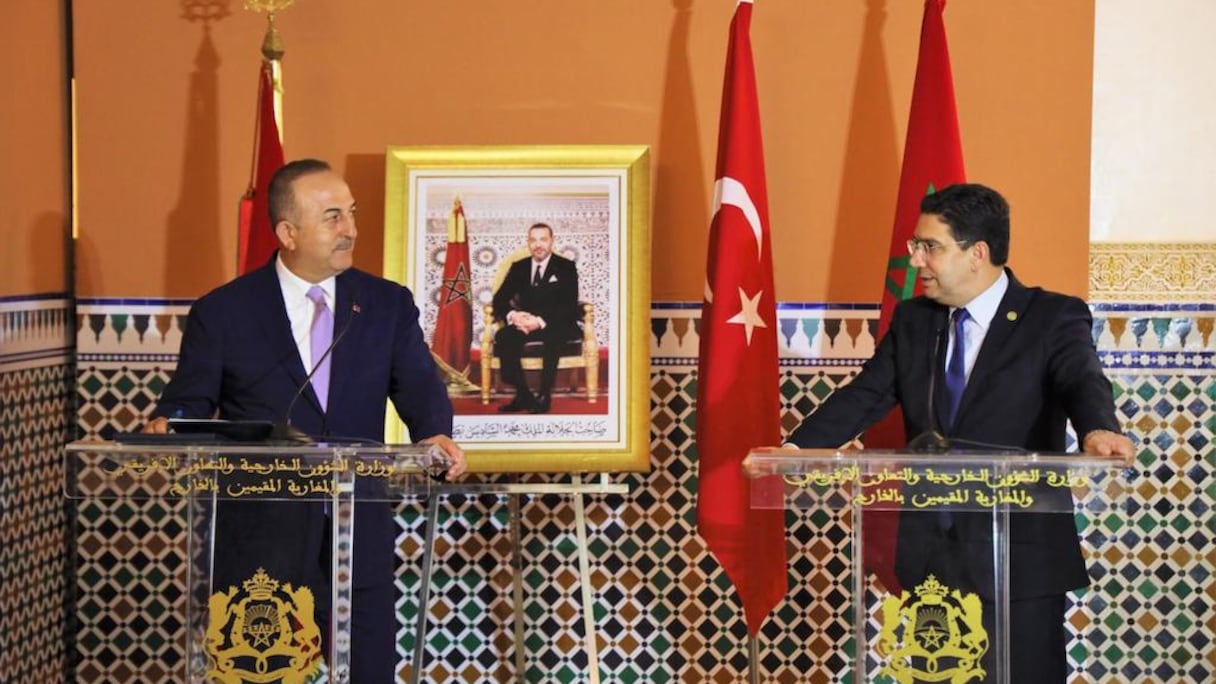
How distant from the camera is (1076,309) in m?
3.69

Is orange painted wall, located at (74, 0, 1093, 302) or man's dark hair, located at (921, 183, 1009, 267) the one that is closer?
man's dark hair, located at (921, 183, 1009, 267)

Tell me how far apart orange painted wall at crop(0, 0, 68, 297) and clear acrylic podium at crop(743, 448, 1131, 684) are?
3.00 metres

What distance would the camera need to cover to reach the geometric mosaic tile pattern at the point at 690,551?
5129mm

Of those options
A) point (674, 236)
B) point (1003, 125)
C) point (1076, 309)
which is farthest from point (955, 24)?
point (1076, 309)

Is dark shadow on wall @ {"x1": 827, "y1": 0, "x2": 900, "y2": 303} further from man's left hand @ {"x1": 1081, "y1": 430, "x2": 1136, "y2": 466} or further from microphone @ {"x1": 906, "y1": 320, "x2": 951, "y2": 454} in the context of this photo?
man's left hand @ {"x1": 1081, "y1": 430, "x2": 1136, "y2": 466}

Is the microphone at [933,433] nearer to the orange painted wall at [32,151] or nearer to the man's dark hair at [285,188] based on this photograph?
the man's dark hair at [285,188]

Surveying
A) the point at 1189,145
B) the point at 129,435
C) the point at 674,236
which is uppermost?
the point at 1189,145

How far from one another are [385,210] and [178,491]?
1871mm

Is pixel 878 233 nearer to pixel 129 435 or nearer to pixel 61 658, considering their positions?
pixel 129 435

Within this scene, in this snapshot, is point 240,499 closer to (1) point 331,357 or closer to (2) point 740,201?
(1) point 331,357

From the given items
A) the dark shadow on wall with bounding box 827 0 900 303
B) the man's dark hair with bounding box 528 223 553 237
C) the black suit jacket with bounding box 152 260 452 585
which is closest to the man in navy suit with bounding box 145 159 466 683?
the black suit jacket with bounding box 152 260 452 585

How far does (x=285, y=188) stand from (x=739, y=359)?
1.62 meters

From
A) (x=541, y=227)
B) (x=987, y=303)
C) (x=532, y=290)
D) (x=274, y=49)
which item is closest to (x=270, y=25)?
(x=274, y=49)

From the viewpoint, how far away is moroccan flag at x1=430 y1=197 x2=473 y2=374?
4895 millimetres
